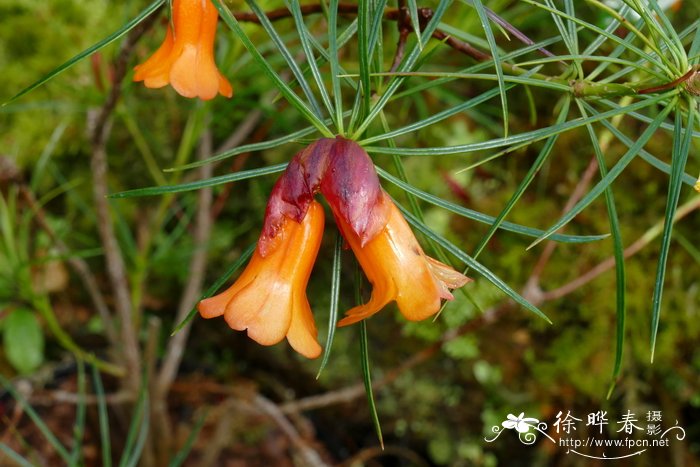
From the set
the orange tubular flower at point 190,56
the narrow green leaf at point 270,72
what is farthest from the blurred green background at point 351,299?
the narrow green leaf at point 270,72

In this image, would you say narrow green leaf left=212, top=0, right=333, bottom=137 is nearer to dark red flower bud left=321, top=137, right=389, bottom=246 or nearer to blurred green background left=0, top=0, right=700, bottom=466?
dark red flower bud left=321, top=137, right=389, bottom=246

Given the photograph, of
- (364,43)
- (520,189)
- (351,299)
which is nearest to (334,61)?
(364,43)

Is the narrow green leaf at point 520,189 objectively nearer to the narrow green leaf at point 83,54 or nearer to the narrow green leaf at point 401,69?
the narrow green leaf at point 401,69

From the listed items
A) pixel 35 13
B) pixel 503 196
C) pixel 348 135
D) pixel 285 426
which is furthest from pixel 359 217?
pixel 35 13

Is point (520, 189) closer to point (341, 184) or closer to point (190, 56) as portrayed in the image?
point (341, 184)

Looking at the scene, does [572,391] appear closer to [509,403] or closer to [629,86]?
[509,403]

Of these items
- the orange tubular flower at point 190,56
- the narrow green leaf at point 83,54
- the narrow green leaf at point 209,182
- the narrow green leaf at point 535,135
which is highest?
the orange tubular flower at point 190,56
